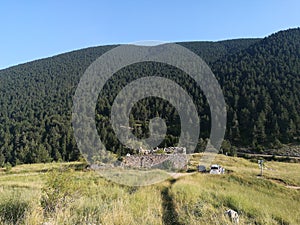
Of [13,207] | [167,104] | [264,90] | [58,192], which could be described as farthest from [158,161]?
[167,104]

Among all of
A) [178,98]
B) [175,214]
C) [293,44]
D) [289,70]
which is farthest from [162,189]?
[293,44]

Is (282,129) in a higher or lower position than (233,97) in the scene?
lower

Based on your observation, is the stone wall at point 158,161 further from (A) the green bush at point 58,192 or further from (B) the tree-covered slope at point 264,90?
(B) the tree-covered slope at point 264,90

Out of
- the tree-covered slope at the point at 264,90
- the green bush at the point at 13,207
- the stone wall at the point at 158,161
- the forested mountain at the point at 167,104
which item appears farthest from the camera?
the forested mountain at the point at 167,104

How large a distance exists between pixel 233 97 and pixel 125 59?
63.9m

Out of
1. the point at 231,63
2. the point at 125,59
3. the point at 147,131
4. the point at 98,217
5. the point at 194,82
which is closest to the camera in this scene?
the point at 98,217

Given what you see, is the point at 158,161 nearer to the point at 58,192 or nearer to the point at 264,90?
the point at 58,192

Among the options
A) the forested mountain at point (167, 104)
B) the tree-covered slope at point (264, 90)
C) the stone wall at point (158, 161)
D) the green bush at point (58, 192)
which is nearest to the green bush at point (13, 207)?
the green bush at point (58, 192)

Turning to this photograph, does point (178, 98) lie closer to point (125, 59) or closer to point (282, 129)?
point (282, 129)

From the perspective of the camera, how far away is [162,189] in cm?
1333

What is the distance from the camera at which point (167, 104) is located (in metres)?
87.8

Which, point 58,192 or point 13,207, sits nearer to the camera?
point 13,207

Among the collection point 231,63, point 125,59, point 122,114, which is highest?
point 125,59

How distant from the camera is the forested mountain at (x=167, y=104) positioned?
63.4 metres
